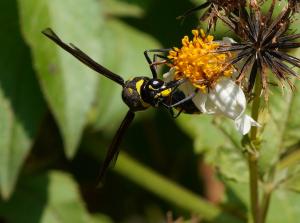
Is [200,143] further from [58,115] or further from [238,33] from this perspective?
[238,33]

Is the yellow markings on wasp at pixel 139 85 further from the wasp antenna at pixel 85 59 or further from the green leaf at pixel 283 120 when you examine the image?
the green leaf at pixel 283 120

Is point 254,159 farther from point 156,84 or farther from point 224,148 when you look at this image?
point 224,148

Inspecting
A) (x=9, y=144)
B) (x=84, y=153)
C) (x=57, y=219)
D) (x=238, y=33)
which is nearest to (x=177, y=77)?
(x=238, y=33)

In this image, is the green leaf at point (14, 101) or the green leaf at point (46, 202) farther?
the green leaf at point (46, 202)

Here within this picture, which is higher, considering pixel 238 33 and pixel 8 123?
pixel 238 33

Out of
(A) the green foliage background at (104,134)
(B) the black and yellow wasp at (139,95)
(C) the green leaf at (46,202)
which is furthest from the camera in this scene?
(C) the green leaf at (46,202)

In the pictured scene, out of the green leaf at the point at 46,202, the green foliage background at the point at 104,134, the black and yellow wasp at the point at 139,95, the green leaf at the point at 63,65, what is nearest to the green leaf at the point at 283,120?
the green foliage background at the point at 104,134

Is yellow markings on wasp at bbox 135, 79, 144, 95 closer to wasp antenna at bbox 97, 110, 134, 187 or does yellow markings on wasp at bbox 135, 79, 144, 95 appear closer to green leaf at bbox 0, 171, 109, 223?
wasp antenna at bbox 97, 110, 134, 187
